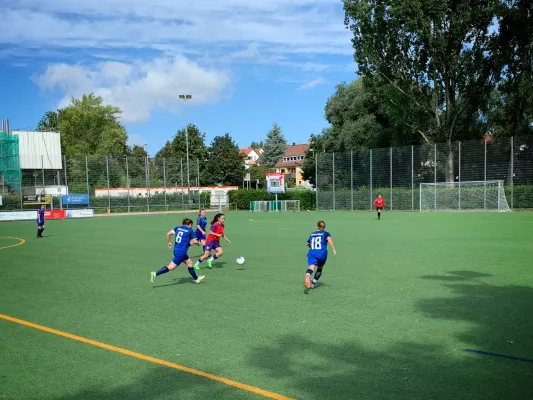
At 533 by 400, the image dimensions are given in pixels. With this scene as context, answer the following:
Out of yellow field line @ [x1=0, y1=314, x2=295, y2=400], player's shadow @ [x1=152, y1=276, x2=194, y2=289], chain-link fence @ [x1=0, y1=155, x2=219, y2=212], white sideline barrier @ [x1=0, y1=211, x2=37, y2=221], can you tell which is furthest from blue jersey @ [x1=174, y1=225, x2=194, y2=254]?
chain-link fence @ [x1=0, y1=155, x2=219, y2=212]

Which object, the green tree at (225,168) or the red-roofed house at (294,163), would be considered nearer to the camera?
the green tree at (225,168)

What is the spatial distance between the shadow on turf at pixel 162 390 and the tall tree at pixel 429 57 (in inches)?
1612

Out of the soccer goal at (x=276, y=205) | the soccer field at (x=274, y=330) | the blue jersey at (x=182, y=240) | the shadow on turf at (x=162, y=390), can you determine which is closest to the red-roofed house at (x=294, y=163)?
the soccer goal at (x=276, y=205)

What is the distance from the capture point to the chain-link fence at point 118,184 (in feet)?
155

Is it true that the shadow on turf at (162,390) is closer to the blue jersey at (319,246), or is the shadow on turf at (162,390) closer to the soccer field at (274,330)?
the soccer field at (274,330)

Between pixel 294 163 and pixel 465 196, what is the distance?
83.8 metres

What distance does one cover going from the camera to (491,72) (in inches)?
1709

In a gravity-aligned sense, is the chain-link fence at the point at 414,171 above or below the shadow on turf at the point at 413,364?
above

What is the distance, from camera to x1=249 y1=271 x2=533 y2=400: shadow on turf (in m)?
5.19

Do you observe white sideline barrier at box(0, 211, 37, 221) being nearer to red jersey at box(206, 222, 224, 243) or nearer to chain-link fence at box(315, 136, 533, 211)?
chain-link fence at box(315, 136, 533, 211)

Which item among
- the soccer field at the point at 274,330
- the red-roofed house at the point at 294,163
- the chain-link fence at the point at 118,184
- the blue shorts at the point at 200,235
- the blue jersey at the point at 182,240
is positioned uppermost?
the red-roofed house at the point at 294,163

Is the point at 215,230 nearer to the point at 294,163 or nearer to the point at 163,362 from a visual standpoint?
the point at 163,362

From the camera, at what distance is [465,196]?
137 feet

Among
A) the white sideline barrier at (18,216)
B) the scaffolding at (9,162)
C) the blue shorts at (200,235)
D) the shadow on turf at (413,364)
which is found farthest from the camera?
the scaffolding at (9,162)
